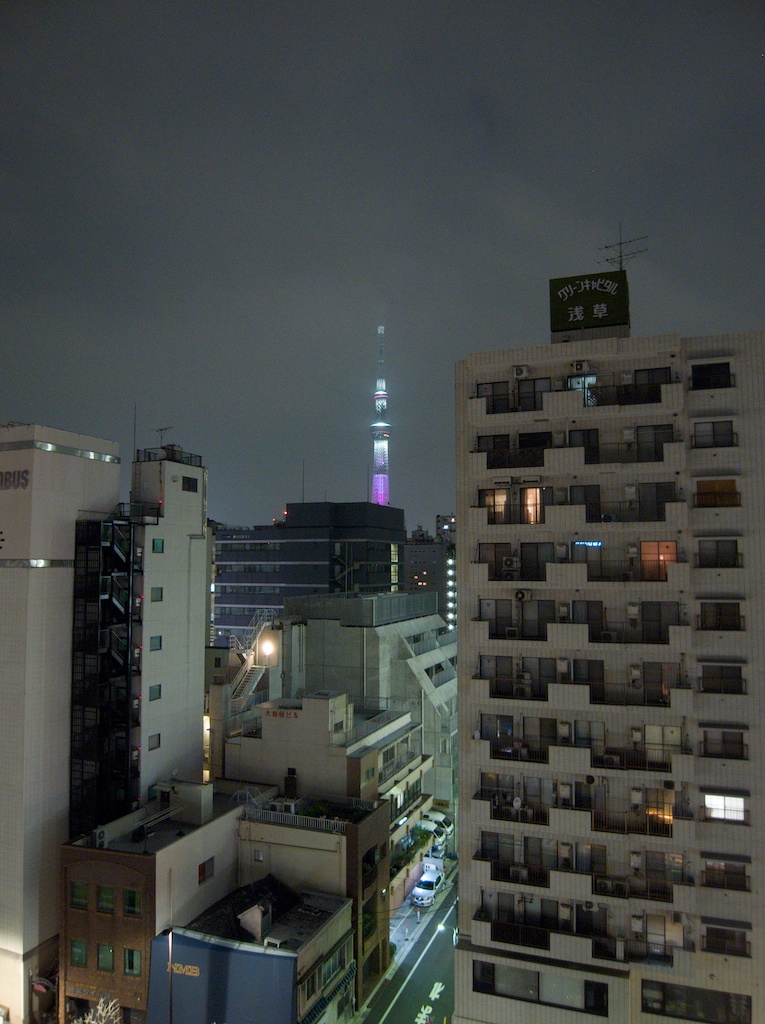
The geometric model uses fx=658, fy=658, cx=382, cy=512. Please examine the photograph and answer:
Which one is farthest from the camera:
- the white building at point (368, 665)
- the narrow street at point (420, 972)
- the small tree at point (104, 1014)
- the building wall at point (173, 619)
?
the white building at point (368, 665)

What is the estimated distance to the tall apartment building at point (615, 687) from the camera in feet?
68.9

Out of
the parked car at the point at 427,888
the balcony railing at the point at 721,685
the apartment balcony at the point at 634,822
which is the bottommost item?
the parked car at the point at 427,888

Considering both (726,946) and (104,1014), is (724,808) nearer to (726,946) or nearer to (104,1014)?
(726,946)

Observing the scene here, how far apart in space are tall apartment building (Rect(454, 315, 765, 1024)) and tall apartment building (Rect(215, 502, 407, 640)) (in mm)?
57999

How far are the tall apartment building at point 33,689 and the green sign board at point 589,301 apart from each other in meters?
23.9

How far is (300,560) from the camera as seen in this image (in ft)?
274

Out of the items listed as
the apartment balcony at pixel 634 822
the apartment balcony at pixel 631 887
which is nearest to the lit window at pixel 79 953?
the apartment balcony at pixel 631 887

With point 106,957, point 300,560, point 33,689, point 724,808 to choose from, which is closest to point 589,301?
point 724,808

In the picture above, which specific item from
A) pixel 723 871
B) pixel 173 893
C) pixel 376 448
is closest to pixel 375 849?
pixel 173 893

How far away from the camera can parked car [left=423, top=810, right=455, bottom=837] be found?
150 ft

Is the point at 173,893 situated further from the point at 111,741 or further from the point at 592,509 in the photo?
the point at 592,509

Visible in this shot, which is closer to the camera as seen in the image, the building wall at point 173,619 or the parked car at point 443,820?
the building wall at point 173,619

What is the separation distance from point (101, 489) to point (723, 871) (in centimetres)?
3161

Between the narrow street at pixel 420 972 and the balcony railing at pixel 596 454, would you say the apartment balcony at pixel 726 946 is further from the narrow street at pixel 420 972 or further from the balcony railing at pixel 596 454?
the balcony railing at pixel 596 454
